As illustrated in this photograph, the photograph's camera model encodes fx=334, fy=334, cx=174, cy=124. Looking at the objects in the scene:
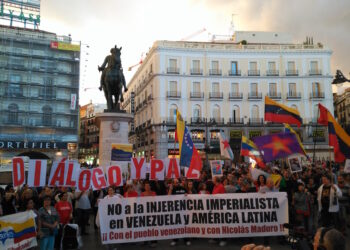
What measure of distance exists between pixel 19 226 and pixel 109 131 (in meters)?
8.80

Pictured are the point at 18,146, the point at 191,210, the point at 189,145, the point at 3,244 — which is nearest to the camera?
the point at 3,244

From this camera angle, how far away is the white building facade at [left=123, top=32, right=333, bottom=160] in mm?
46094

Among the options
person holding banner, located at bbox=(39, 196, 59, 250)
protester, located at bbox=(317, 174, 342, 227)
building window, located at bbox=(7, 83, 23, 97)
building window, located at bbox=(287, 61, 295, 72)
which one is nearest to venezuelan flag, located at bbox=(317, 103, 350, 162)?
protester, located at bbox=(317, 174, 342, 227)

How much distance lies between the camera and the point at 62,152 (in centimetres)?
4412

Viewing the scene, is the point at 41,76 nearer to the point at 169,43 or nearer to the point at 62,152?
the point at 62,152

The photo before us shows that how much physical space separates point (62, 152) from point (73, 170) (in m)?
37.2

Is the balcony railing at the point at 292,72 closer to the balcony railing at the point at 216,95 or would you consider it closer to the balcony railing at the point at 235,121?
the balcony railing at the point at 235,121

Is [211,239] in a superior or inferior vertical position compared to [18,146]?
inferior

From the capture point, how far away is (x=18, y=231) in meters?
6.61

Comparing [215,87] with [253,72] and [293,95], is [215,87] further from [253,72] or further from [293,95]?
[293,95]

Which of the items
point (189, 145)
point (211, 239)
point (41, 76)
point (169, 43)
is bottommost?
point (211, 239)

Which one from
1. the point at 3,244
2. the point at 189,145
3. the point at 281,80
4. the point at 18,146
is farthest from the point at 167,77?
the point at 3,244

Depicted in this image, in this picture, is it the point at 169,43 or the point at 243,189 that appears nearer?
the point at 243,189

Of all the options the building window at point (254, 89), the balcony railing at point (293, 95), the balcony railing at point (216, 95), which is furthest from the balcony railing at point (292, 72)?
the balcony railing at point (216, 95)
